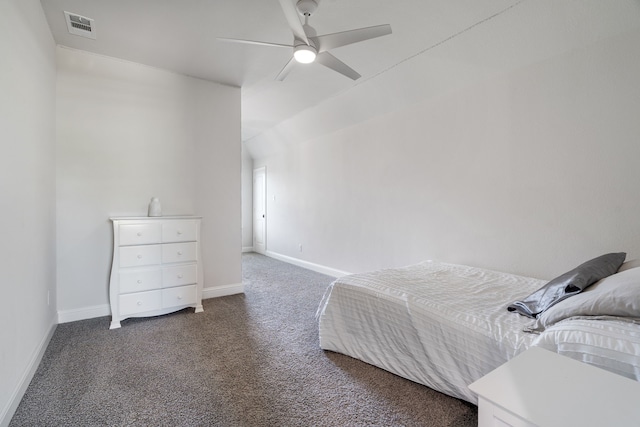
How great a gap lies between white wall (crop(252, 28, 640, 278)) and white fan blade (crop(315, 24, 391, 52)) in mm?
1249

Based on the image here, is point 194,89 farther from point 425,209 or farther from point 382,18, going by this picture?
point 425,209

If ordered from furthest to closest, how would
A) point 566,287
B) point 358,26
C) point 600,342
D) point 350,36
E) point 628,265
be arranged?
point 358,26
point 350,36
point 628,265
point 566,287
point 600,342

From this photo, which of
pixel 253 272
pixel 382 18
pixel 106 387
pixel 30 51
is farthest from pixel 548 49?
pixel 253 272

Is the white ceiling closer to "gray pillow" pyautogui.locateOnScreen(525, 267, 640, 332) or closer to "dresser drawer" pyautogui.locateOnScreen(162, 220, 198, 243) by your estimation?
"dresser drawer" pyautogui.locateOnScreen(162, 220, 198, 243)

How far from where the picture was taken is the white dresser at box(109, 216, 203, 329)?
2.80m

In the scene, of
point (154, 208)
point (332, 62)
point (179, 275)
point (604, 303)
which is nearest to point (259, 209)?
point (154, 208)

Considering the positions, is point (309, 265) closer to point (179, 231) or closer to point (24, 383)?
point (179, 231)

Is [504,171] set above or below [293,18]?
below

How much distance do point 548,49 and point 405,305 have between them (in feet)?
7.78

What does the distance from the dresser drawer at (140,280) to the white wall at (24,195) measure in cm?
54

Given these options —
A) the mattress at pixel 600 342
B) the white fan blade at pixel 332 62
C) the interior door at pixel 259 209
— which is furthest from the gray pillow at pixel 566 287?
the interior door at pixel 259 209

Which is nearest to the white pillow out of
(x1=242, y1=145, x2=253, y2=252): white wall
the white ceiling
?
the white ceiling

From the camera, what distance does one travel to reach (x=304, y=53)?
2.11m

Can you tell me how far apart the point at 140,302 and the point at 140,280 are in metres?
0.21
